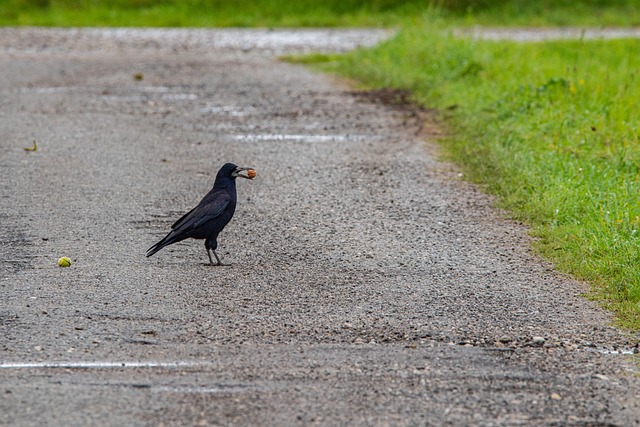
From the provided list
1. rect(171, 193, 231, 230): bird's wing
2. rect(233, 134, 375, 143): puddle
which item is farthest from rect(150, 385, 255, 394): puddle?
rect(233, 134, 375, 143): puddle

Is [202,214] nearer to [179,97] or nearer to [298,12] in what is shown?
[179,97]

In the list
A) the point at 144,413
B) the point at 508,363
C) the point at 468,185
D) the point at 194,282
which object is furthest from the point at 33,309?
the point at 468,185

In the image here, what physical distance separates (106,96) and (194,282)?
725cm

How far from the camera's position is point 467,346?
205 inches

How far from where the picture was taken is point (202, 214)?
652cm

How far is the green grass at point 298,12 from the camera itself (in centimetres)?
2108

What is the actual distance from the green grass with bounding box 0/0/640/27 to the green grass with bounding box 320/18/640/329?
4666 millimetres

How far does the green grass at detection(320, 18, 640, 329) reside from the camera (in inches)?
269

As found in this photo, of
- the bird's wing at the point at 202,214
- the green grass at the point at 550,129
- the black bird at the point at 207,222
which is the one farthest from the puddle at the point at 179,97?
the bird's wing at the point at 202,214

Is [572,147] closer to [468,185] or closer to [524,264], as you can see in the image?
[468,185]

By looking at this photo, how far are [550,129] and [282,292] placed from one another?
4.81 m

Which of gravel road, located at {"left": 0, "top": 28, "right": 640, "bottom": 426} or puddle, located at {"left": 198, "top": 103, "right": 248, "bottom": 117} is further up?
gravel road, located at {"left": 0, "top": 28, "right": 640, "bottom": 426}

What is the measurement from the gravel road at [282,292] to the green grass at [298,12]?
382 inches

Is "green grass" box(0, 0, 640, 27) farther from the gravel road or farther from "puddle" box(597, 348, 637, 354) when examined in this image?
"puddle" box(597, 348, 637, 354)
